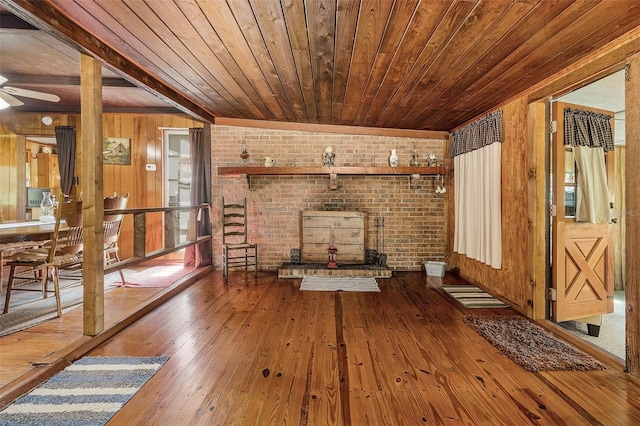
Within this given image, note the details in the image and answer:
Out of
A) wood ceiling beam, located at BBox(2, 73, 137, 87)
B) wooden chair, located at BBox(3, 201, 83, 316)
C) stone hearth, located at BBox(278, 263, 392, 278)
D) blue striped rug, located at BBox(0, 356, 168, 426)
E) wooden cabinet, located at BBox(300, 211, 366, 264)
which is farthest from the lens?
wooden cabinet, located at BBox(300, 211, 366, 264)

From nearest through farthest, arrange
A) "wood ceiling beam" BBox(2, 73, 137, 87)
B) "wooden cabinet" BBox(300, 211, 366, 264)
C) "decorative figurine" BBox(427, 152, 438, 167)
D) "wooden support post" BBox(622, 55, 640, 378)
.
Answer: "wooden support post" BBox(622, 55, 640, 378) → "wood ceiling beam" BBox(2, 73, 137, 87) → "wooden cabinet" BBox(300, 211, 366, 264) → "decorative figurine" BBox(427, 152, 438, 167)

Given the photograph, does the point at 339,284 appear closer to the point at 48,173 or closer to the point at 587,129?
the point at 587,129

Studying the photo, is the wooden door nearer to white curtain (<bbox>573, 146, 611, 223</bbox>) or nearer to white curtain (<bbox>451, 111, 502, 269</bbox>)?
white curtain (<bbox>573, 146, 611, 223</bbox>)

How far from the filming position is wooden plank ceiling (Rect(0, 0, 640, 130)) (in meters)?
1.79

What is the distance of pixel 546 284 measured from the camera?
2889 mm

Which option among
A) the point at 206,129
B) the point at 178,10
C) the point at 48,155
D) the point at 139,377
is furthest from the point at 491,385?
the point at 48,155

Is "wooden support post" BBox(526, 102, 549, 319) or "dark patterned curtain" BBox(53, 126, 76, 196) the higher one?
"dark patterned curtain" BBox(53, 126, 76, 196)

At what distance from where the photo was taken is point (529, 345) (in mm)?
2344

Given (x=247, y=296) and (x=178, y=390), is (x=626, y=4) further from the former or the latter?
(x=247, y=296)

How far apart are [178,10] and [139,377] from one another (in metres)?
2.33

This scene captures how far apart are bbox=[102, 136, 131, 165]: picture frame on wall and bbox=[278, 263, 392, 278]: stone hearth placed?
3.44 m

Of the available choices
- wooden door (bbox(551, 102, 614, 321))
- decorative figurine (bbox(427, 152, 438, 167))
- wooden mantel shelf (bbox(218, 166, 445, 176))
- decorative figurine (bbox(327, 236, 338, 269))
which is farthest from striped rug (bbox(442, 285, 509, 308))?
decorative figurine (bbox(427, 152, 438, 167))

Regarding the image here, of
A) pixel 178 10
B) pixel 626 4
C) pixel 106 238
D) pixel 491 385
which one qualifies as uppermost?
pixel 178 10

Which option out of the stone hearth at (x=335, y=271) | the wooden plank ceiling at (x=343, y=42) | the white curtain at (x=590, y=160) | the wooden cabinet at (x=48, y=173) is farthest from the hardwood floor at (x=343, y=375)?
the wooden cabinet at (x=48, y=173)
